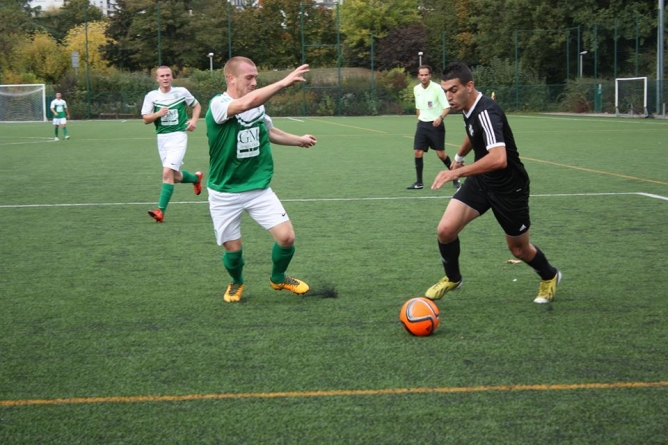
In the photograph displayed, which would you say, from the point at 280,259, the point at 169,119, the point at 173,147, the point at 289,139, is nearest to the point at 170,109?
the point at 169,119

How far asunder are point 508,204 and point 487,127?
58 centimetres

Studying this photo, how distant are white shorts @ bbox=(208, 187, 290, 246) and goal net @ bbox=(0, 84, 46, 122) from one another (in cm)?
4649

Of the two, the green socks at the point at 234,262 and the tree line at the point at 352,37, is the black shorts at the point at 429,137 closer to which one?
the green socks at the point at 234,262

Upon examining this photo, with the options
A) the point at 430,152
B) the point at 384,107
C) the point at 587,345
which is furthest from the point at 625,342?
the point at 384,107

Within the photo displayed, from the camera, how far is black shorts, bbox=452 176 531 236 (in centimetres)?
594

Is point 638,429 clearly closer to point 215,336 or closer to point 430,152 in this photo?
point 215,336

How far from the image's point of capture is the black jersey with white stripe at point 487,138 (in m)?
5.77

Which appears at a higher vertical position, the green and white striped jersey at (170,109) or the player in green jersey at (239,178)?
the green and white striped jersey at (170,109)

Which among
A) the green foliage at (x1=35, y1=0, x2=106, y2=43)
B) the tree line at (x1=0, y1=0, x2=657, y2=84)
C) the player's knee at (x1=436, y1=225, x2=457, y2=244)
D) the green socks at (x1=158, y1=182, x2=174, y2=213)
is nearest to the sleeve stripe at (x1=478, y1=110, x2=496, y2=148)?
the player's knee at (x1=436, y1=225, x2=457, y2=244)

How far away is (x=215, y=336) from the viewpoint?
5.46m

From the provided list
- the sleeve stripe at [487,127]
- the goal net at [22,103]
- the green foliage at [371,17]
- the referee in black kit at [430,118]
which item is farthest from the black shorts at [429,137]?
the green foliage at [371,17]

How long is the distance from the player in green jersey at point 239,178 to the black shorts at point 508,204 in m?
1.40

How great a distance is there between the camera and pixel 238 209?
20.9 feet

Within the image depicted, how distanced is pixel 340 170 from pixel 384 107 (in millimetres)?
37134
